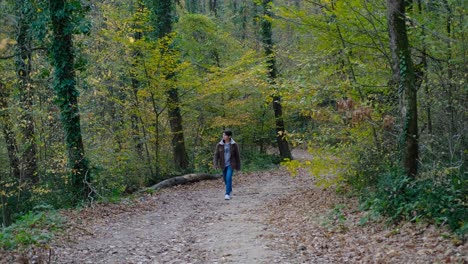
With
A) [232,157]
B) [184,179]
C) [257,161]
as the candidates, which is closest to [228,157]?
[232,157]

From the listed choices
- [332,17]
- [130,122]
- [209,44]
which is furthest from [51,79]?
[209,44]

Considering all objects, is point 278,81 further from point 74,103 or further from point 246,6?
point 246,6

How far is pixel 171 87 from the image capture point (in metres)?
15.3

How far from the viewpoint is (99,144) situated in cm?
1275

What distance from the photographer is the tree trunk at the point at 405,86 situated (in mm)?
6832

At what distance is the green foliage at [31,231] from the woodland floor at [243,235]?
23 cm

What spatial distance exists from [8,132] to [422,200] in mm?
9605

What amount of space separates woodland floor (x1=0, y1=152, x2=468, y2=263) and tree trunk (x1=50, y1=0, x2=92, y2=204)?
1.16 meters

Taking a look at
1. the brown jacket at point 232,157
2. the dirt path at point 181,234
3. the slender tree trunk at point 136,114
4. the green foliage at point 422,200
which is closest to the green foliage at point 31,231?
the dirt path at point 181,234

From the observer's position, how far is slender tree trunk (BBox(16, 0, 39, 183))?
10.4 meters

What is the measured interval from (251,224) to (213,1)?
3544 cm

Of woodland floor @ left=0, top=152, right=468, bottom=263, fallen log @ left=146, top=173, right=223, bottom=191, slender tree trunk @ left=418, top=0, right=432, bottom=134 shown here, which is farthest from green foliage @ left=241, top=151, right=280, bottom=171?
slender tree trunk @ left=418, top=0, right=432, bottom=134

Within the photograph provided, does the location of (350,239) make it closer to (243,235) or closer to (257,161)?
(243,235)

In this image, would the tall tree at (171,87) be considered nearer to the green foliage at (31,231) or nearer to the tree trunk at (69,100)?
the tree trunk at (69,100)
